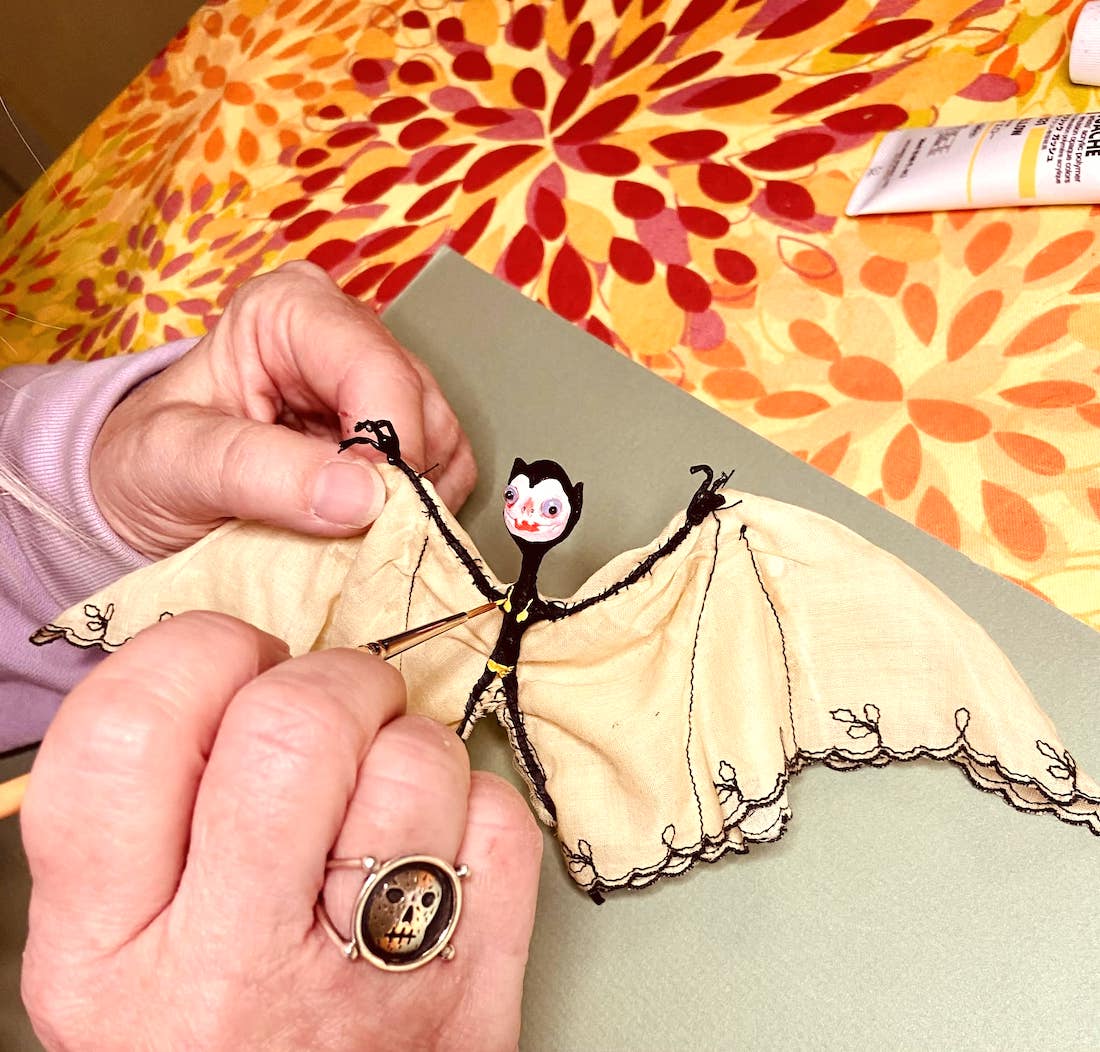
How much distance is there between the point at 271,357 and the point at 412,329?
0.52ft

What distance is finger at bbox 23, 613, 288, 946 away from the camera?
33 cm

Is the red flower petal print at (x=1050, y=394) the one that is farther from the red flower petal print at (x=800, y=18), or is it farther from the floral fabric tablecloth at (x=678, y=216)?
the red flower petal print at (x=800, y=18)

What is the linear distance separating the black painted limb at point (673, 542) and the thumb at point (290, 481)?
0.13m

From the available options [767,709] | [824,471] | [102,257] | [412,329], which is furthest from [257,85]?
[767,709]

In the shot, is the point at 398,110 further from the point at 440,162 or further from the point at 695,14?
the point at 695,14

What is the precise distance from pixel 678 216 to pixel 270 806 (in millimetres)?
602

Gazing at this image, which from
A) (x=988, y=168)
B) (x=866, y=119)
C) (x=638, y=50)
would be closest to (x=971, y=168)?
(x=988, y=168)

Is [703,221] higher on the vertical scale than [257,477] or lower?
higher

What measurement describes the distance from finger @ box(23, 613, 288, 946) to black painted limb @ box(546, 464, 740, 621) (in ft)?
0.67

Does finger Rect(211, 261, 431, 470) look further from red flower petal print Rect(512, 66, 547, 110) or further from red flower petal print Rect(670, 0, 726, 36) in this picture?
red flower petal print Rect(670, 0, 726, 36)

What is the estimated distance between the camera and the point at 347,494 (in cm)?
51

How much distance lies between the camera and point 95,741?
0.33 meters

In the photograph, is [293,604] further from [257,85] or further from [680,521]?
[257,85]

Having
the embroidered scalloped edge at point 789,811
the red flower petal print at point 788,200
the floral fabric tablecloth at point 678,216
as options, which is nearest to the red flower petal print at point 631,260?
the floral fabric tablecloth at point 678,216
